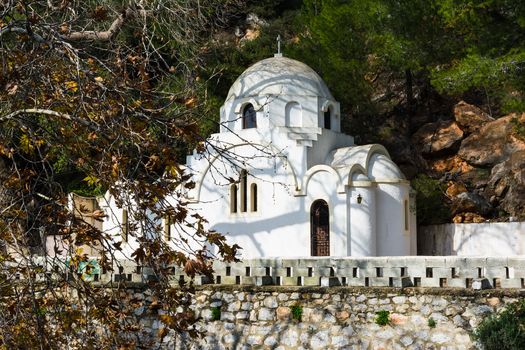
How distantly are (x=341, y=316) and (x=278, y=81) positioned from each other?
40.1 feet

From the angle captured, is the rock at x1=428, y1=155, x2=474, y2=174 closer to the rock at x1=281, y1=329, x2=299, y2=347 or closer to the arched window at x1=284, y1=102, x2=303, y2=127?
the arched window at x1=284, y1=102, x2=303, y2=127

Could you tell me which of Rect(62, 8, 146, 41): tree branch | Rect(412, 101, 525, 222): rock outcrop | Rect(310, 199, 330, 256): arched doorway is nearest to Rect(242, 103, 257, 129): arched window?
Rect(310, 199, 330, 256): arched doorway

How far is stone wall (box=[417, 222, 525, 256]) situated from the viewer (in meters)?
24.4

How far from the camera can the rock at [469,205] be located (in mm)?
27281

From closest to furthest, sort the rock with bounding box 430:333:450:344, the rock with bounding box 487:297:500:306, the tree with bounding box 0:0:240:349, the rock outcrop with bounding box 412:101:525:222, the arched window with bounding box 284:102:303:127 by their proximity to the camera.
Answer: the tree with bounding box 0:0:240:349, the rock with bounding box 487:297:500:306, the rock with bounding box 430:333:450:344, the arched window with bounding box 284:102:303:127, the rock outcrop with bounding box 412:101:525:222

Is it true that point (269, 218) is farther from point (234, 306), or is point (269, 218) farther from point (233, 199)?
point (234, 306)

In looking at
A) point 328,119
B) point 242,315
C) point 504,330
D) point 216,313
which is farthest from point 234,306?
point 328,119

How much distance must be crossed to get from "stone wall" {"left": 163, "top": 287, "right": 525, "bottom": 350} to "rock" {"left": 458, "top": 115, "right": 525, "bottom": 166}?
1639cm

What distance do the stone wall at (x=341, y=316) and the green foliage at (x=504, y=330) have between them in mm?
215

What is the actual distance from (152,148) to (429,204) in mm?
20413

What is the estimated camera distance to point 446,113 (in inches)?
1348

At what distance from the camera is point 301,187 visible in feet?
77.6

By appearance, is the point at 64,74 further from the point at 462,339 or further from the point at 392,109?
the point at 392,109

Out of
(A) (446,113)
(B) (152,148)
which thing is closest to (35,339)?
(B) (152,148)
